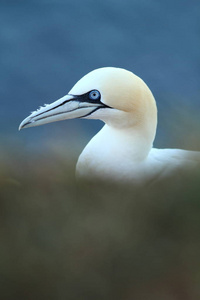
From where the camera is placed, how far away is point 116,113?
141 inches

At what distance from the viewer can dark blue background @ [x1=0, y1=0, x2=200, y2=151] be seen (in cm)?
732

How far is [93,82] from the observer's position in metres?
3.44

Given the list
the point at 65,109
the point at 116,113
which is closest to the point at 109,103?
the point at 116,113

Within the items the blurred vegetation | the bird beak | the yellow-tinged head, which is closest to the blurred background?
the blurred vegetation

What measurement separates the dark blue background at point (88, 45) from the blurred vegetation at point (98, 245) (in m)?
5.93

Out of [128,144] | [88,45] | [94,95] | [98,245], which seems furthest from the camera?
[88,45]

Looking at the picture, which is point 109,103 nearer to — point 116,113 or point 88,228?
point 116,113

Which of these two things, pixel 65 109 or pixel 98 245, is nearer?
pixel 98 245

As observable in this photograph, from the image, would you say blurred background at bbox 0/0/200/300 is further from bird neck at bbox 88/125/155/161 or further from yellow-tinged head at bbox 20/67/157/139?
bird neck at bbox 88/125/155/161

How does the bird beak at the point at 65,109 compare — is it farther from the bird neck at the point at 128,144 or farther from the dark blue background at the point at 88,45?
the dark blue background at the point at 88,45

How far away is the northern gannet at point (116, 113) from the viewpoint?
3.42m

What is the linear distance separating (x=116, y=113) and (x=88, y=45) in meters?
4.37

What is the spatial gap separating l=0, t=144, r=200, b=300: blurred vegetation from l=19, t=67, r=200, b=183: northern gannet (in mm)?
2365

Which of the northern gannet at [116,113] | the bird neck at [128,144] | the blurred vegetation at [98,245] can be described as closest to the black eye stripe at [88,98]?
the northern gannet at [116,113]
